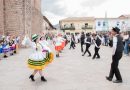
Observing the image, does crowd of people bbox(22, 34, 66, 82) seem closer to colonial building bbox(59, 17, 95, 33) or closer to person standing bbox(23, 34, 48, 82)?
person standing bbox(23, 34, 48, 82)

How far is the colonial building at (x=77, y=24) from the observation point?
94812mm

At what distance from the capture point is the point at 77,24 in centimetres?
9538

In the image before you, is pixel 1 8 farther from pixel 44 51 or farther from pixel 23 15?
pixel 44 51

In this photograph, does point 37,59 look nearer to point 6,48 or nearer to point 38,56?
Result: point 38,56

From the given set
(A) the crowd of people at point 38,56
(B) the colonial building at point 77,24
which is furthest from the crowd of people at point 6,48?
(B) the colonial building at point 77,24

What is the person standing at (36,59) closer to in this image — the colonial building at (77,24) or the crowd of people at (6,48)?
the crowd of people at (6,48)

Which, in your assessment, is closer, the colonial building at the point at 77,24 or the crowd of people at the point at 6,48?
the crowd of people at the point at 6,48

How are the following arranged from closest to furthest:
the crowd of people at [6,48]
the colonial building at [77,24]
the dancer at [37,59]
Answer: the dancer at [37,59]
the crowd of people at [6,48]
the colonial building at [77,24]

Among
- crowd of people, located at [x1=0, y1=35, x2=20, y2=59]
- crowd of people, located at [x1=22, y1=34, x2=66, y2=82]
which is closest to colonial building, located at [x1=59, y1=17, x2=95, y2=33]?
crowd of people, located at [x1=0, y1=35, x2=20, y2=59]

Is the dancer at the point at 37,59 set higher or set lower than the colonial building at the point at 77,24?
lower

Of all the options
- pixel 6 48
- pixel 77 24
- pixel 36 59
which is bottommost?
pixel 6 48

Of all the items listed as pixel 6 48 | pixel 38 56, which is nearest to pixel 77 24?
pixel 6 48

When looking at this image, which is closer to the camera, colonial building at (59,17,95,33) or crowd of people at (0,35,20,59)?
crowd of people at (0,35,20,59)

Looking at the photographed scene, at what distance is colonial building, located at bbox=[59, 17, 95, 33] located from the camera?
94812 millimetres
